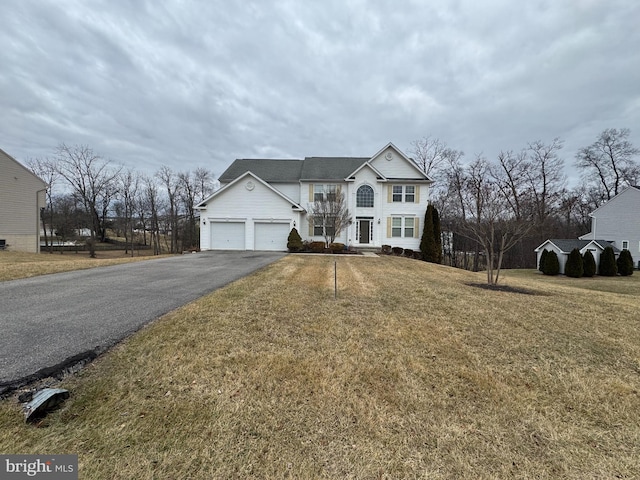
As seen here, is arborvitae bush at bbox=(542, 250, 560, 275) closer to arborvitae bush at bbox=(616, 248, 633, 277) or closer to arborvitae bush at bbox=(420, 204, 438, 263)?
arborvitae bush at bbox=(616, 248, 633, 277)

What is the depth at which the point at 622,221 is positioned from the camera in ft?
81.0

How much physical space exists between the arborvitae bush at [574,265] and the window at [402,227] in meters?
12.3

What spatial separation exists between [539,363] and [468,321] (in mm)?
1471

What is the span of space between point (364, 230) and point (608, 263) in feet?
64.4

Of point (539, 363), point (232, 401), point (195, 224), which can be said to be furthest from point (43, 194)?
point (539, 363)

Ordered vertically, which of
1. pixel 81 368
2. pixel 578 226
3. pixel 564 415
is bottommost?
pixel 564 415

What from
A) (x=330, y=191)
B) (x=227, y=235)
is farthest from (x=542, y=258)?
(x=227, y=235)

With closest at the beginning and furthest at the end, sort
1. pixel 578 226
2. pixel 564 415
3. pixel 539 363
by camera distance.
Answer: pixel 564 415
pixel 539 363
pixel 578 226

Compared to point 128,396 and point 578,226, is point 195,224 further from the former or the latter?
point 578,226

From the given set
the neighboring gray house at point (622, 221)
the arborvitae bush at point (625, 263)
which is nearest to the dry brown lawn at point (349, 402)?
the arborvitae bush at point (625, 263)

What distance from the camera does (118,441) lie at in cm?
204

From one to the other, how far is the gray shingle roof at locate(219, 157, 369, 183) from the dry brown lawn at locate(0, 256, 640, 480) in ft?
63.9

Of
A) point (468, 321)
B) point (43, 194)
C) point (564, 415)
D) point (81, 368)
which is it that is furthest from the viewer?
point (43, 194)

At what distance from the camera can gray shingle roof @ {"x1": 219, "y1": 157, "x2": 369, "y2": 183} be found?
2310 cm
